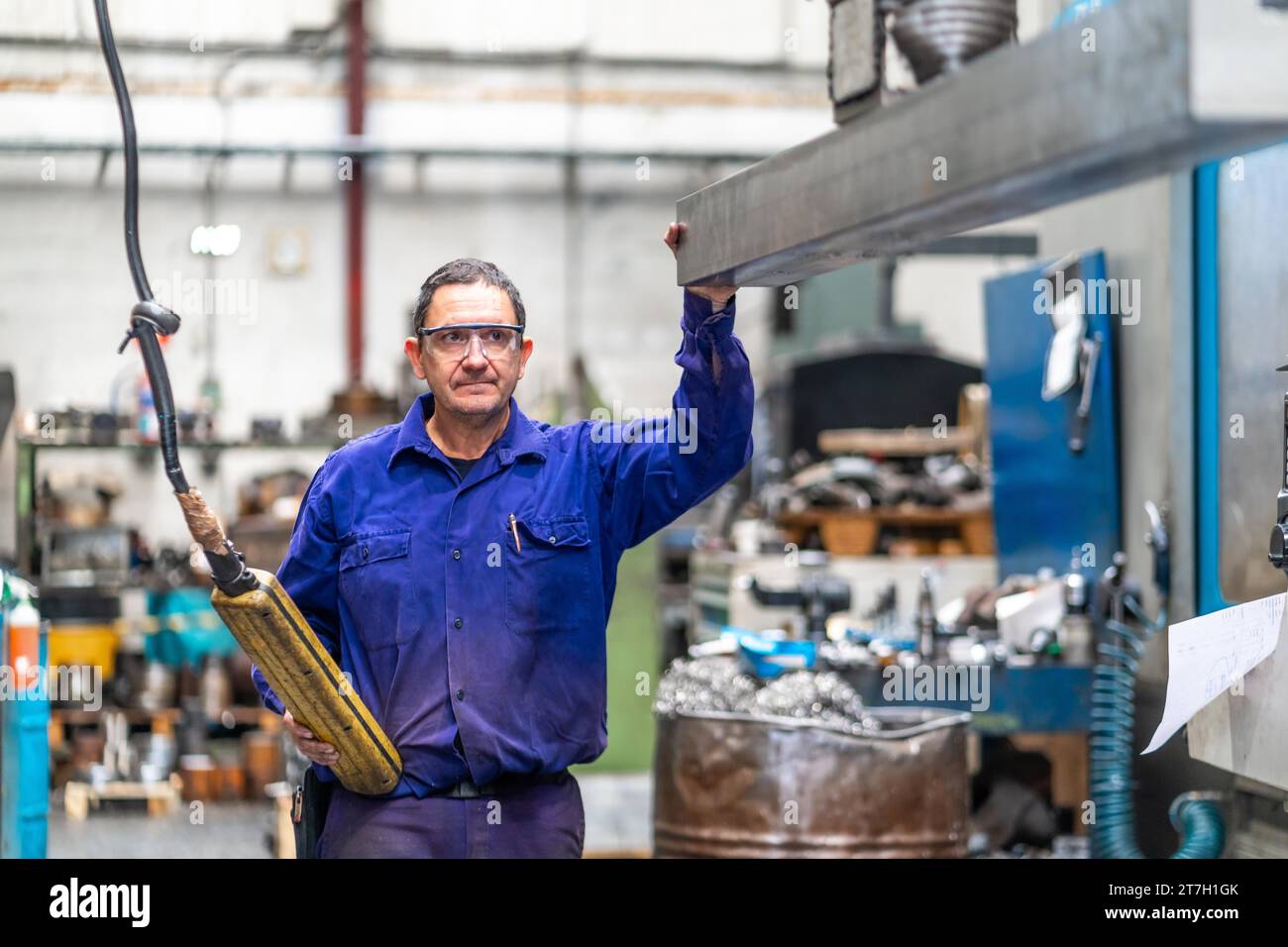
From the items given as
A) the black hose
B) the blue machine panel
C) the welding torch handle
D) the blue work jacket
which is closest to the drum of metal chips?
the blue work jacket

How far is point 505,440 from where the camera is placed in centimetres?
222

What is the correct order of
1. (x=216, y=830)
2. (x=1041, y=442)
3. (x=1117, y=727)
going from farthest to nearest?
(x=216, y=830) < (x=1041, y=442) < (x=1117, y=727)

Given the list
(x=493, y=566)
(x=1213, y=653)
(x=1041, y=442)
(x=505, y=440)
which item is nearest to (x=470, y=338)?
(x=505, y=440)

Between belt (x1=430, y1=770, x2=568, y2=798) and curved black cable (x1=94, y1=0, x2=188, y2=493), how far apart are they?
0.63 metres

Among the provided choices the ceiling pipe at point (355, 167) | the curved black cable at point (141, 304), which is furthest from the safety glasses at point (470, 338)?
the ceiling pipe at point (355, 167)

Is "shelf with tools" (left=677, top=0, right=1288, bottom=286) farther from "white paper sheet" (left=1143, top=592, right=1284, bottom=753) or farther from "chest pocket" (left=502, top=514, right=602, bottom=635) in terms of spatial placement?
"white paper sheet" (left=1143, top=592, right=1284, bottom=753)

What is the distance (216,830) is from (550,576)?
153 inches

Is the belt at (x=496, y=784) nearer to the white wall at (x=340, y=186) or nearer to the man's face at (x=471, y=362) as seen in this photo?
the man's face at (x=471, y=362)

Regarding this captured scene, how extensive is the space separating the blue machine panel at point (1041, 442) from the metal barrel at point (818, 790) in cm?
133

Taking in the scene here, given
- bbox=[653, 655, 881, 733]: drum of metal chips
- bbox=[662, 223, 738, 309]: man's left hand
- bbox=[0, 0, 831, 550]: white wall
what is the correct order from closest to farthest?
1. bbox=[662, 223, 738, 309]: man's left hand
2. bbox=[653, 655, 881, 733]: drum of metal chips
3. bbox=[0, 0, 831, 550]: white wall

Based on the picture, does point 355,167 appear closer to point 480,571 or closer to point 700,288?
point 480,571

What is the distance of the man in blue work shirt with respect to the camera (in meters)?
2.09

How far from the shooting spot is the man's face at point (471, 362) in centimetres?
211
